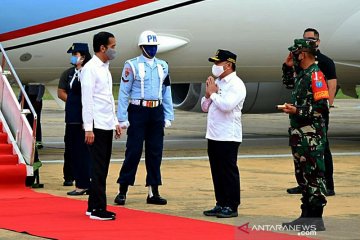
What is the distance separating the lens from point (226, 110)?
31.0 ft

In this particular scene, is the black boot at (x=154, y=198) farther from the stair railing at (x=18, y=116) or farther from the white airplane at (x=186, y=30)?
the white airplane at (x=186, y=30)

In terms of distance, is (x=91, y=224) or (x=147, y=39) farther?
(x=147, y=39)

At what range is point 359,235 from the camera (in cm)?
812

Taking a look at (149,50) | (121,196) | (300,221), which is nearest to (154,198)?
(121,196)

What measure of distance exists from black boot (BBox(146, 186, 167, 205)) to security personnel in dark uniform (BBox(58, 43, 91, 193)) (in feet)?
3.23

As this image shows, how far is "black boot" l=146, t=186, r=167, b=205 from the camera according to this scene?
1017 centimetres

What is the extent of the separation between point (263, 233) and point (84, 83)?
224 cm

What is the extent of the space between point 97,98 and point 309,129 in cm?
202

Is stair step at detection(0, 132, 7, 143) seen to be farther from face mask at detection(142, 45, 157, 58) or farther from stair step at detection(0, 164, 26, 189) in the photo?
face mask at detection(142, 45, 157, 58)

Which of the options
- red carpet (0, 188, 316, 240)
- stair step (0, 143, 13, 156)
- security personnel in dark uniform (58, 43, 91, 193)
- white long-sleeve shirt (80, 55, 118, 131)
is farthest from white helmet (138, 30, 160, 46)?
stair step (0, 143, 13, 156)

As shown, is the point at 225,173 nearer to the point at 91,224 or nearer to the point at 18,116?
the point at 91,224

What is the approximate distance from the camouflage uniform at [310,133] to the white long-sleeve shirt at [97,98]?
5.73 ft

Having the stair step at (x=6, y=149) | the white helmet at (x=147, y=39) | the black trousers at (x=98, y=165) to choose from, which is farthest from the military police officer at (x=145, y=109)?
the stair step at (x=6, y=149)

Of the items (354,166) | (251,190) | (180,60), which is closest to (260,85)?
(180,60)
